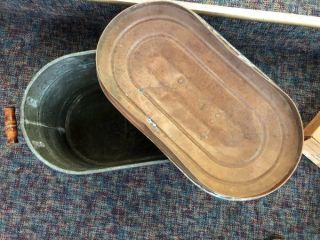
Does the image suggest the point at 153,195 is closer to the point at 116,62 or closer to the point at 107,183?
the point at 107,183

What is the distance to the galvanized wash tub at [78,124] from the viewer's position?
831mm

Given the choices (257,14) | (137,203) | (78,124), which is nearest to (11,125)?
(78,124)

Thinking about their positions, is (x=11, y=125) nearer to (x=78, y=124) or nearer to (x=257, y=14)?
(x=78, y=124)

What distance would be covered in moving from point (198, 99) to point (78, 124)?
0.39 m

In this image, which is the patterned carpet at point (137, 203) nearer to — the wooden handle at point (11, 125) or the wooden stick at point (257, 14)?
the wooden stick at point (257, 14)

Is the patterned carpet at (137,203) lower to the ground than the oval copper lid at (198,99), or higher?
lower

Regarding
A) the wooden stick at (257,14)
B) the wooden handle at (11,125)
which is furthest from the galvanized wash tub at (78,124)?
the wooden stick at (257,14)

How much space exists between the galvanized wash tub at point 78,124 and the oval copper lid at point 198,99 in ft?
0.25

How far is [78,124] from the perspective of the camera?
1.06 meters

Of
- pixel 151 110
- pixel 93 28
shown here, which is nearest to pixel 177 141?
pixel 151 110

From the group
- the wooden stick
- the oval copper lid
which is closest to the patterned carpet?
the wooden stick

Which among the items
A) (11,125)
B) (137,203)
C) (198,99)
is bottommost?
(137,203)

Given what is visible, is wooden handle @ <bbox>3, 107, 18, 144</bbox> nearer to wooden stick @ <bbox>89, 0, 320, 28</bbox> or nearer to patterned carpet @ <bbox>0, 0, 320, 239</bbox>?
patterned carpet @ <bbox>0, 0, 320, 239</bbox>

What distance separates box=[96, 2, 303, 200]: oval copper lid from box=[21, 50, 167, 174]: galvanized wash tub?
0.08 meters
